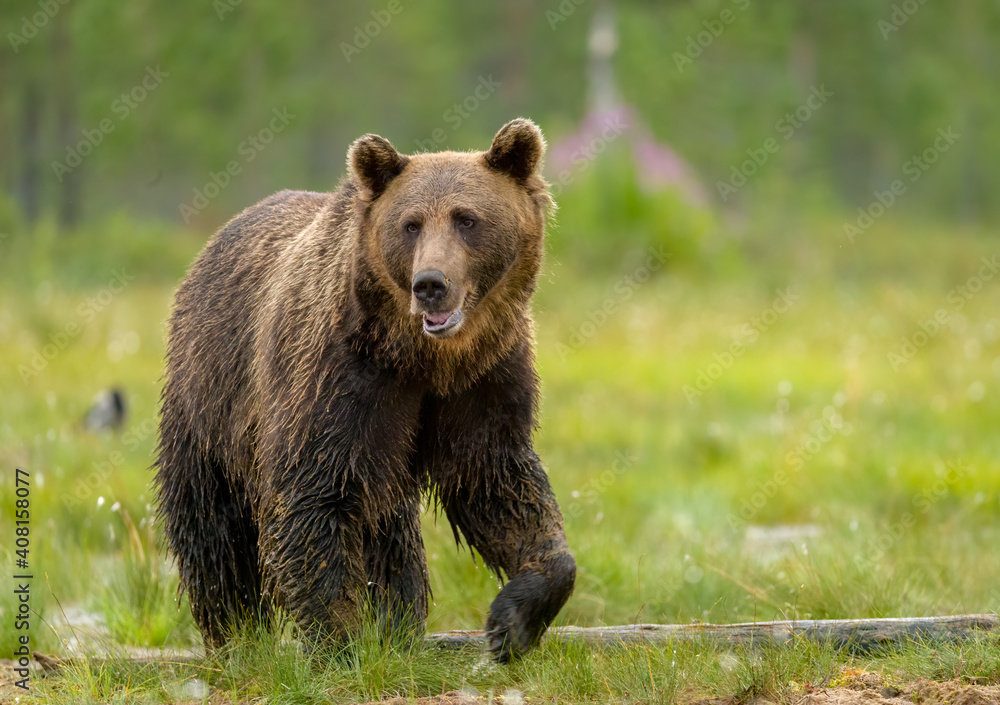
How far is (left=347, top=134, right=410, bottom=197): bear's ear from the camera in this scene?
4.31 metres

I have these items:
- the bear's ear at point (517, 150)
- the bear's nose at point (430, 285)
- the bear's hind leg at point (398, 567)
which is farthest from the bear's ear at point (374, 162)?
the bear's hind leg at point (398, 567)

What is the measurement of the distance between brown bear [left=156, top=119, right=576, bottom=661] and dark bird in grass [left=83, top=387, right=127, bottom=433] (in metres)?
4.16

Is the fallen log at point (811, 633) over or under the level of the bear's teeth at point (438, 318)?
under

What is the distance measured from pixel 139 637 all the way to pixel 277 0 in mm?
24006

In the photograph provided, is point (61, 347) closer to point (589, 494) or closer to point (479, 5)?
point (589, 494)

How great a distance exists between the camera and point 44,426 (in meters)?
8.91

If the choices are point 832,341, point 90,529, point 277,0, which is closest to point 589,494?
point 90,529

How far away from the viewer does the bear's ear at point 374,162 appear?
4.31 meters

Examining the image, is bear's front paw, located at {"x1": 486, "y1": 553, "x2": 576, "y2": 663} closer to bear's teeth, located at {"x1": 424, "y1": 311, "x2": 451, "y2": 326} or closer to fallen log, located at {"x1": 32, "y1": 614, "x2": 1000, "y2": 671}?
fallen log, located at {"x1": 32, "y1": 614, "x2": 1000, "y2": 671}

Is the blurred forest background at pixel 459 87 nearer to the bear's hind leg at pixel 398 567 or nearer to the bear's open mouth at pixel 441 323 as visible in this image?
the bear's hind leg at pixel 398 567

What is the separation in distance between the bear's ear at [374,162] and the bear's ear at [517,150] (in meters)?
0.32

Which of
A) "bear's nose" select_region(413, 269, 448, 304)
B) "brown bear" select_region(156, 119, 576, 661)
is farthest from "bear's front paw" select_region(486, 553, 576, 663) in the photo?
"bear's nose" select_region(413, 269, 448, 304)

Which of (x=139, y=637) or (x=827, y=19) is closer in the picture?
(x=139, y=637)

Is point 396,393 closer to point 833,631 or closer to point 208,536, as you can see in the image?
point 208,536
